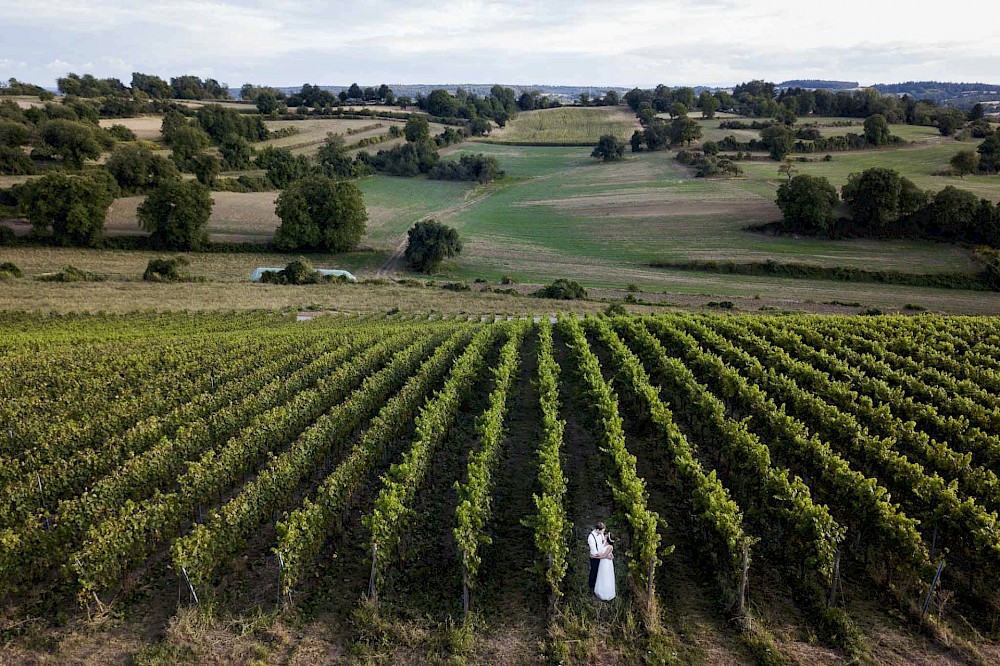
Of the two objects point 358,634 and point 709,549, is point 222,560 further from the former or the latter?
point 709,549

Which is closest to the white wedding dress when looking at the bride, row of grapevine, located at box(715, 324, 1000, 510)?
the bride

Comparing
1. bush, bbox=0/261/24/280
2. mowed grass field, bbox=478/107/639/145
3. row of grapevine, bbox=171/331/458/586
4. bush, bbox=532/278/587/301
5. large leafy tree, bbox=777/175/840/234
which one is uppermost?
mowed grass field, bbox=478/107/639/145

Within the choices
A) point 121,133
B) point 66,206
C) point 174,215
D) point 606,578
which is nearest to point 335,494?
point 606,578

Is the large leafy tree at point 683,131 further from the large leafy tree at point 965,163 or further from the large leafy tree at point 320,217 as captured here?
the large leafy tree at point 320,217

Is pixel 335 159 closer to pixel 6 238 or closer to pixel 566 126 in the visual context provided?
pixel 6 238

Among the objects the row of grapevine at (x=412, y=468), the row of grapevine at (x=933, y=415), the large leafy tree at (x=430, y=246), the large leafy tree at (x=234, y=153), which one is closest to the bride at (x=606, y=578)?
the row of grapevine at (x=412, y=468)

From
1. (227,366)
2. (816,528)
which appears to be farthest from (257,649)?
(227,366)

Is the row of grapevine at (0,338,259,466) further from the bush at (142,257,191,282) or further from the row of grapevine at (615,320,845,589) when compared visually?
the bush at (142,257,191,282)
